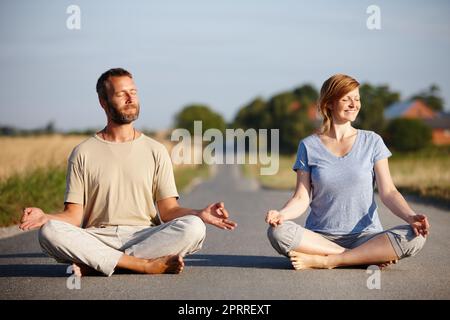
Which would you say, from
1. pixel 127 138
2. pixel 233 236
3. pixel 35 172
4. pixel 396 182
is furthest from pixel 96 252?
pixel 396 182

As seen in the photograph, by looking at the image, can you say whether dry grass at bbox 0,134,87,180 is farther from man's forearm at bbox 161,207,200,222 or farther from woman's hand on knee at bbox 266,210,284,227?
woman's hand on knee at bbox 266,210,284,227

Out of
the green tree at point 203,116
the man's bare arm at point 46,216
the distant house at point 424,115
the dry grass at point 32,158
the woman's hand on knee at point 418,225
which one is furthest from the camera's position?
the distant house at point 424,115

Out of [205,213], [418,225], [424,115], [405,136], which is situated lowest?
[424,115]

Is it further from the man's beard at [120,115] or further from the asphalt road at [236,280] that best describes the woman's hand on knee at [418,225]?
the man's beard at [120,115]

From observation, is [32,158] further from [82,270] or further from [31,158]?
[82,270]

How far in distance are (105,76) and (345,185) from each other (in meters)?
Answer: 2.05

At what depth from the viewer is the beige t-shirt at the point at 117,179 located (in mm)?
6508

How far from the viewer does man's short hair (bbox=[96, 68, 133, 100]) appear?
649 centimetres

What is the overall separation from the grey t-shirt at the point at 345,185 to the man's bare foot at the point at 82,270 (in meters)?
1.80

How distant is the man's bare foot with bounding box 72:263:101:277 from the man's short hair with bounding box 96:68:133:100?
4.20ft

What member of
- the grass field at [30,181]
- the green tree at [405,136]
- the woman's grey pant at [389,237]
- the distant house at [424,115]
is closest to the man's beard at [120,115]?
the woman's grey pant at [389,237]

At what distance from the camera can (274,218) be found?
6395 millimetres

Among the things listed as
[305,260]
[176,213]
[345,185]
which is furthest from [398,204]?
[176,213]
